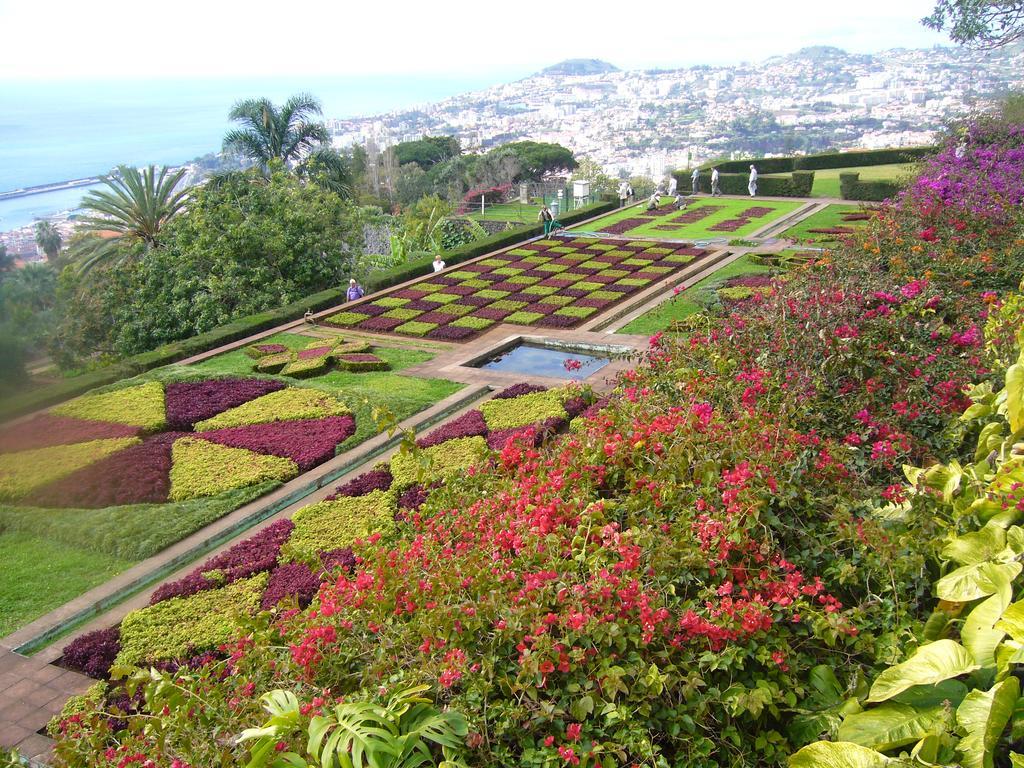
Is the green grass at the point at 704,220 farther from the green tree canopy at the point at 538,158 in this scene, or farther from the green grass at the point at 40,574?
the green tree canopy at the point at 538,158

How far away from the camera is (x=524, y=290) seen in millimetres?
16469

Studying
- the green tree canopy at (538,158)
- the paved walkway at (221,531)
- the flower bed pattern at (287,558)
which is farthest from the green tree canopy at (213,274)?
the green tree canopy at (538,158)

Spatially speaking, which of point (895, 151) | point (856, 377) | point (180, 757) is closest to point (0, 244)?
point (180, 757)

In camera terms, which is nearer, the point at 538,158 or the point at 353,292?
the point at 353,292

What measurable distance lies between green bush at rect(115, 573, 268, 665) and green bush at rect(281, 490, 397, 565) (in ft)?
1.96

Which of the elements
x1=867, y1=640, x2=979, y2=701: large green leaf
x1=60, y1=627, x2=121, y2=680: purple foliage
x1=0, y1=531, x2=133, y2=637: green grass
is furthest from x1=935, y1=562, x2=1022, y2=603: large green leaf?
x1=0, y1=531, x2=133, y2=637: green grass

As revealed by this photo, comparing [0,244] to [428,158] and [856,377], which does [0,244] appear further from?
[428,158]

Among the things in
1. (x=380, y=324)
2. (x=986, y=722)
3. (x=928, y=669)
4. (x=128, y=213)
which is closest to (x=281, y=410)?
(x=380, y=324)

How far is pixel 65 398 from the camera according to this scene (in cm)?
990

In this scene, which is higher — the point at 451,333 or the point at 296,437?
the point at 451,333

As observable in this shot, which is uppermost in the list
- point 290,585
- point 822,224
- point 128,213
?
point 128,213

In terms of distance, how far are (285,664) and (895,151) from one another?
34101mm

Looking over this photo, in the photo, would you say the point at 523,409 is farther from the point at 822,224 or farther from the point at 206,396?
the point at 822,224

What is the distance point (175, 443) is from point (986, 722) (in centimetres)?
887
